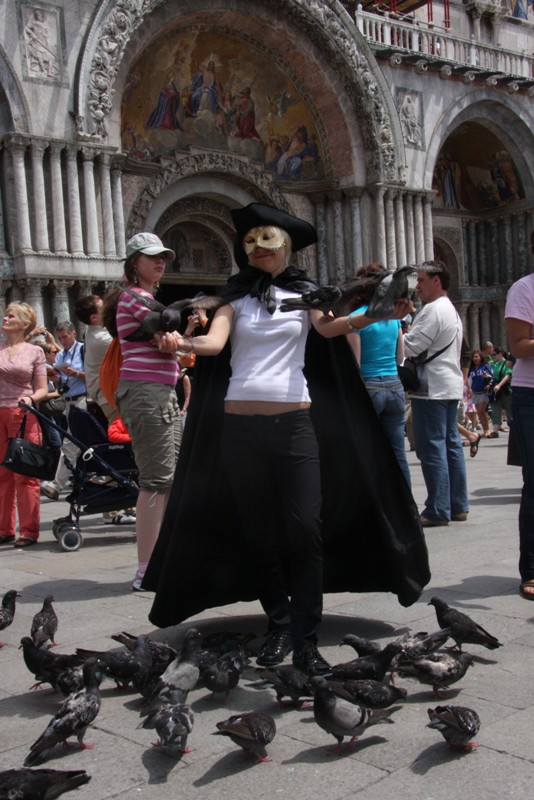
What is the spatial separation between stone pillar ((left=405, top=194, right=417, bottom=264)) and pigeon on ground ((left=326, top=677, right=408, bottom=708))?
17.5 meters

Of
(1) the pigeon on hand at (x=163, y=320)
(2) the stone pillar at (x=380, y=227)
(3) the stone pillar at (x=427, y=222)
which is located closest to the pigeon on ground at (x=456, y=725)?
(1) the pigeon on hand at (x=163, y=320)

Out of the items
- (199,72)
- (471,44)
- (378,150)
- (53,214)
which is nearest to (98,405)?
(53,214)

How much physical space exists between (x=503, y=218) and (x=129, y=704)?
22210mm

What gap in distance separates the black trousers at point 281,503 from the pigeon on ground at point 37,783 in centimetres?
118

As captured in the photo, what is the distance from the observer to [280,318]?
3.81 meters

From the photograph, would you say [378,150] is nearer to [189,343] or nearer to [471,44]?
[471,44]

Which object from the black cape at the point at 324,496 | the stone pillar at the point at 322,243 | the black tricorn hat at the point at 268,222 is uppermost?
the stone pillar at the point at 322,243

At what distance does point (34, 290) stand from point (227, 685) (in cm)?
1196

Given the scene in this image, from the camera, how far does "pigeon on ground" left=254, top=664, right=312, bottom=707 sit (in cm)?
316

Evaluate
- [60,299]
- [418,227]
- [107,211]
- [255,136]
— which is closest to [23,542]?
[60,299]

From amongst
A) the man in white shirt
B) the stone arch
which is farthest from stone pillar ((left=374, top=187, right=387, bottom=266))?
the man in white shirt

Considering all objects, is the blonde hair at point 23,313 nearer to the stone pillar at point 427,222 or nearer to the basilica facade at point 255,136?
the basilica facade at point 255,136

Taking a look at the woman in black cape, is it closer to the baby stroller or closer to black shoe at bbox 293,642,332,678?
black shoe at bbox 293,642,332,678

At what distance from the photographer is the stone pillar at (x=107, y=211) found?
50.0 ft
